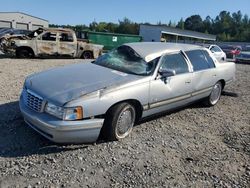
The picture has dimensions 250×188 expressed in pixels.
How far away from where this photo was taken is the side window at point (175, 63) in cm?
537

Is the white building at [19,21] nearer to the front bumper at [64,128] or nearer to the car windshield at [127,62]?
the car windshield at [127,62]

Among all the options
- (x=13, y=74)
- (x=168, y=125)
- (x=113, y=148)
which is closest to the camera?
(x=113, y=148)

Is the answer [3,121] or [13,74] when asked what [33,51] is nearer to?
[13,74]

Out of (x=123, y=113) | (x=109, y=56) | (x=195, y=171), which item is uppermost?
(x=109, y=56)

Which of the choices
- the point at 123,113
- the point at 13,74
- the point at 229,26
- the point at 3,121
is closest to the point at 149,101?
the point at 123,113

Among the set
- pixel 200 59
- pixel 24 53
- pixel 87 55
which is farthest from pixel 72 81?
pixel 87 55

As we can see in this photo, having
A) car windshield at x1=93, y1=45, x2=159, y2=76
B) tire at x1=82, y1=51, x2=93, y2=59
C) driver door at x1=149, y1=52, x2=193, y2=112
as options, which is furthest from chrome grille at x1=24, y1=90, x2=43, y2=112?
tire at x1=82, y1=51, x2=93, y2=59

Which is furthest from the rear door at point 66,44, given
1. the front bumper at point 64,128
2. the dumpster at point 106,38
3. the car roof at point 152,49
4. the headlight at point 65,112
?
the headlight at point 65,112

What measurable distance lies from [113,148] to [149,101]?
1050mm

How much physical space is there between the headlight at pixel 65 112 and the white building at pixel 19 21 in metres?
56.7

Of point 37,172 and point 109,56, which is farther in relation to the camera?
point 109,56

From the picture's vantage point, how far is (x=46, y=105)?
4.02m

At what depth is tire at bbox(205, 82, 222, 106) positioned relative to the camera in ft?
22.4

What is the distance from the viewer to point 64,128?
12.7 ft
